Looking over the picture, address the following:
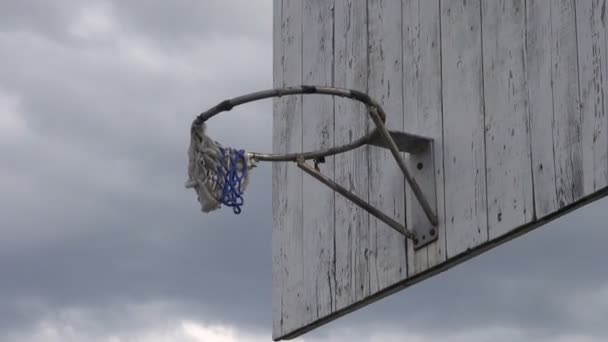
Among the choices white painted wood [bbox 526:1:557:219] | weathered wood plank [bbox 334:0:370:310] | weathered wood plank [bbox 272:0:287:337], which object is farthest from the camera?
weathered wood plank [bbox 272:0:287:337]

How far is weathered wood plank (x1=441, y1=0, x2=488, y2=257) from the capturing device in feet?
16.8

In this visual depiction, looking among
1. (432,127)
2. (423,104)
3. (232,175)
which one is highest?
(423,104)

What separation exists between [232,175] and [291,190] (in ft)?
3.77

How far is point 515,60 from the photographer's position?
4980 millimetres

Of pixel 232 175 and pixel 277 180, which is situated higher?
pixel 277 180

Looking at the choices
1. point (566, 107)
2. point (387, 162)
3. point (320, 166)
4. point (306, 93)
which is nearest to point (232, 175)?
point (306, 93)

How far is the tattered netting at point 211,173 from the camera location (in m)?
5.20

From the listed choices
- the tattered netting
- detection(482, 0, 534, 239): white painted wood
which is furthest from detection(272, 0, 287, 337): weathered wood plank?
detection(482, 0, 534, 239): white painted wood

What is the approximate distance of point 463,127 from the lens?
524cm

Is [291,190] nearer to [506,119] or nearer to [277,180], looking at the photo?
[277,180]

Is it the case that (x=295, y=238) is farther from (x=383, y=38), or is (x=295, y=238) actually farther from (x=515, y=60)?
(x=515, y=60)

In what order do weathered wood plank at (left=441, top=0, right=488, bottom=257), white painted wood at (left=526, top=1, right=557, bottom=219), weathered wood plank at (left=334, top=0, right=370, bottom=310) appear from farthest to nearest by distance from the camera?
weathered wood plank at (left=334, top=0, right=370, bottom=310)
weathered wood plank at (left=441, top=0, right=488, bottom=257)
white painted wood at (left=526, top=1, right=557, bottom=219)

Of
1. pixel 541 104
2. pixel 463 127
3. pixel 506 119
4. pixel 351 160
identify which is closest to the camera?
pixel 541 104

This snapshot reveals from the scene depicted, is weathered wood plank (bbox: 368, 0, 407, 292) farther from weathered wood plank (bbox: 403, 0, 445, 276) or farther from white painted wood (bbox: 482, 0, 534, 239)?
white painted wood (bbox: 482, 0, 534, 239)
